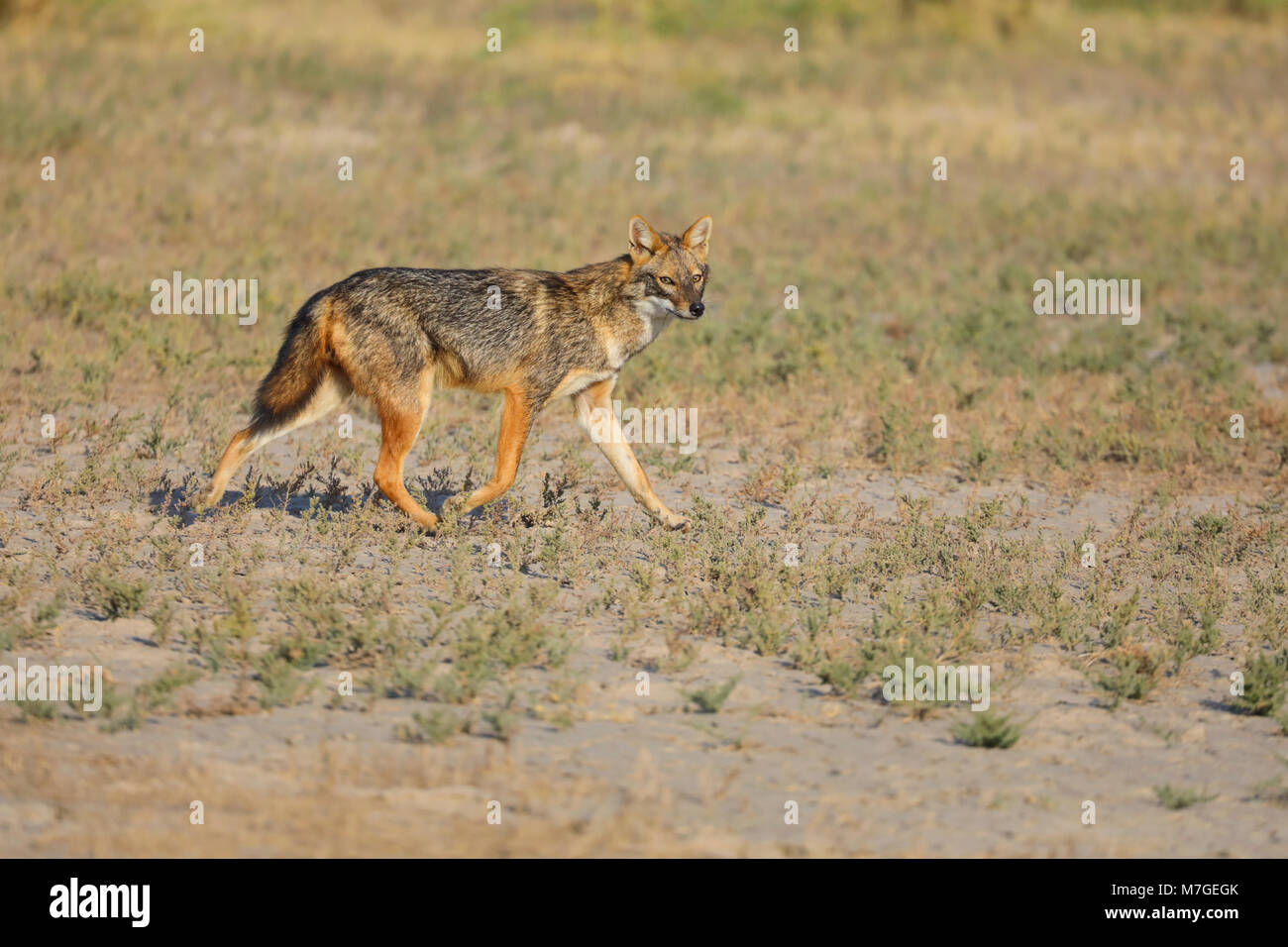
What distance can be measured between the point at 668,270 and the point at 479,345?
132cm

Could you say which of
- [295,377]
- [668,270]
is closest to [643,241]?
[668,270]

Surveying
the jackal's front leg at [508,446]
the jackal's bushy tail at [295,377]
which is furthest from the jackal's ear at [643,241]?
the jackal's bushy tail at [295,377]

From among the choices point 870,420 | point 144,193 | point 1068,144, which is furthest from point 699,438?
point 1068,144

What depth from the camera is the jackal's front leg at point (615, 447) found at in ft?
28.5

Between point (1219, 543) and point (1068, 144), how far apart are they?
17595 millimetres

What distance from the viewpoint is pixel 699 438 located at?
1092 centimetres

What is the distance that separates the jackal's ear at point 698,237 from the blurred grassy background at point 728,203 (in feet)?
7.53

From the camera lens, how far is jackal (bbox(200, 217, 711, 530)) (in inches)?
318

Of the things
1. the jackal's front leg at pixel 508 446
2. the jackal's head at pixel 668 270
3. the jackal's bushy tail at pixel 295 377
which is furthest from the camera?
the jackal's head at pixel 668 270

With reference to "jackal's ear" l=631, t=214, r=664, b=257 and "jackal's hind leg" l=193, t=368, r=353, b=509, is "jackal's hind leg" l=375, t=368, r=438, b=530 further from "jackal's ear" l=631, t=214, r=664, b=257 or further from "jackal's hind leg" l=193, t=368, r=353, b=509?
"jackal's ear" l=631, t=214, r=664, b=257

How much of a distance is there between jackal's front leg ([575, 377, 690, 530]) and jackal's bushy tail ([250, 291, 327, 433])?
173 centimetres

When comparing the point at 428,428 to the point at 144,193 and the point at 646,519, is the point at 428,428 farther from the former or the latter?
the point at 144,193

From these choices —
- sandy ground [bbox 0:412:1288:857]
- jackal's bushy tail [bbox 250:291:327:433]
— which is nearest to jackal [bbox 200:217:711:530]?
jackal's bushy tail [bbox 250:291:327:433]

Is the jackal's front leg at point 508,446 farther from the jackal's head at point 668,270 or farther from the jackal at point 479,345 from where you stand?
the jackal's head at point 668,270
